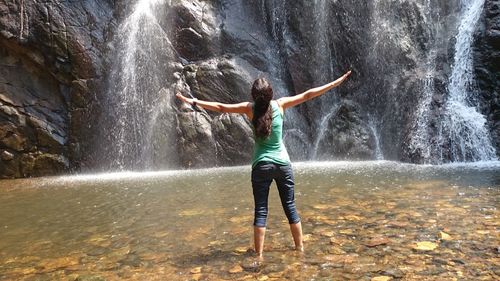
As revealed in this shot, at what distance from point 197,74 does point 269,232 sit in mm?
10547

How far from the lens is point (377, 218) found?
19.4 feet

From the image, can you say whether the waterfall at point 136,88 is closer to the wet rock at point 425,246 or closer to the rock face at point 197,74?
the rock face at point 197,74

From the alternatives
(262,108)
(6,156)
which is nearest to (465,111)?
(262,108)

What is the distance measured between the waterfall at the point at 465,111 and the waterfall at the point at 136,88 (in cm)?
981

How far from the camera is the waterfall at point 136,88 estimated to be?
15195 millimetres

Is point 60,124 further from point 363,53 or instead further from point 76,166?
point 363,53

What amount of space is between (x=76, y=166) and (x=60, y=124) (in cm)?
174

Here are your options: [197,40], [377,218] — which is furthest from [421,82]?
[377,218]

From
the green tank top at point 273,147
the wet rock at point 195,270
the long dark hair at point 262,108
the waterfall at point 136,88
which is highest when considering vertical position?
the waterfall at point 136,88

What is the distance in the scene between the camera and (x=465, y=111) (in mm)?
12938

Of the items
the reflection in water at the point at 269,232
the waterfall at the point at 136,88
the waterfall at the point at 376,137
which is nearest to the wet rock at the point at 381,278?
the reflection in water at the point at 269,232

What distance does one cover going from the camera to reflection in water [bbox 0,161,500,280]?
4305mm

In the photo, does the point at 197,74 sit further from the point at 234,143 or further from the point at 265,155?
the point at 265,155

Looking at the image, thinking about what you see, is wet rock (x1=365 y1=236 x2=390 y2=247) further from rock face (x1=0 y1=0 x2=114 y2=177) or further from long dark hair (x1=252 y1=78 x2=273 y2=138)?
rock face (x1=0 y1=0 x2=114 y2=177)
